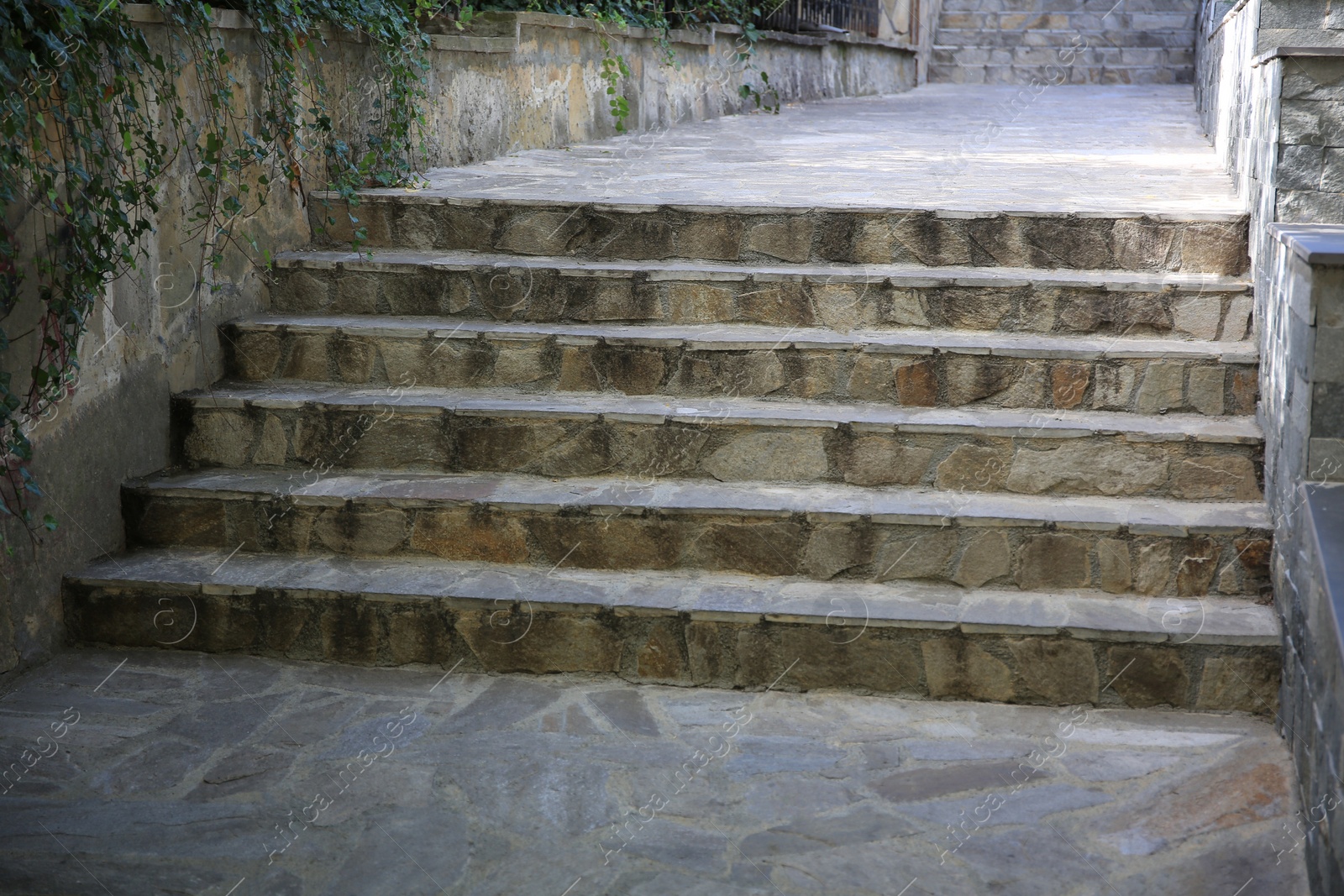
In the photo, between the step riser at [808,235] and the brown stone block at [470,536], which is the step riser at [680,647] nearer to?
the brown stone block at [470,536]

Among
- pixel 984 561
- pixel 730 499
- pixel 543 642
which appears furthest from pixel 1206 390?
pixel 543 642

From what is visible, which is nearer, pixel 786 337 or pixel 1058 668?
pixel 1058 668

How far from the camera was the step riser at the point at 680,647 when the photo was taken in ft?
9.30

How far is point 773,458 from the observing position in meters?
3.37

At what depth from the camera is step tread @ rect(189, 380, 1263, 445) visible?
3242 millimetres

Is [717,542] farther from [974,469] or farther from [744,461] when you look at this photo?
[974,469]

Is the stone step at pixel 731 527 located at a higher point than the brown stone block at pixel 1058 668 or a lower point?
higher

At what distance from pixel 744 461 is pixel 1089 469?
931mm

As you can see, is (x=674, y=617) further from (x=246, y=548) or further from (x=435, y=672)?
(x=246, y=548)

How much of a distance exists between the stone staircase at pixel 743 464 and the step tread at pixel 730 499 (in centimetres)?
1

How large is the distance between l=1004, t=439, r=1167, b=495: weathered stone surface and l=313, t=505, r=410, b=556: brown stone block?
1.67 meters

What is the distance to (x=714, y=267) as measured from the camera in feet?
12.7

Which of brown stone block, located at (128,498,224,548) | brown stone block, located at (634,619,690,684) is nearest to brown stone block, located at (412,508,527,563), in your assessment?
brown stone block, located at (634,619,690,684)

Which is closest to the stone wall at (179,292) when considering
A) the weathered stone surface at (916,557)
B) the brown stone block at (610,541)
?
the brown stone block at (610,541)
